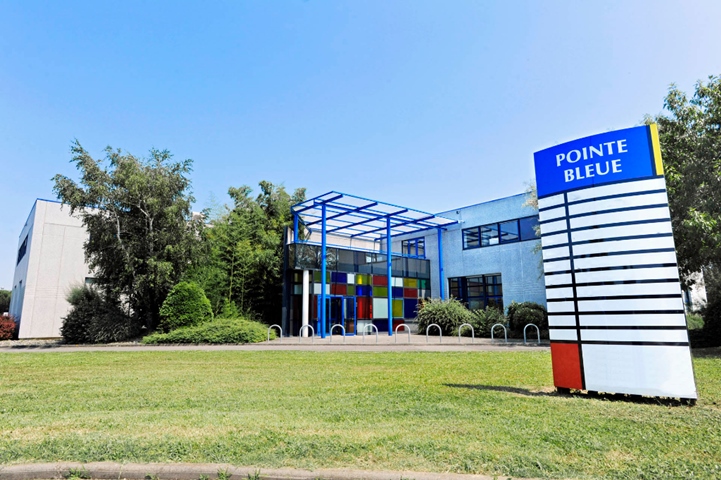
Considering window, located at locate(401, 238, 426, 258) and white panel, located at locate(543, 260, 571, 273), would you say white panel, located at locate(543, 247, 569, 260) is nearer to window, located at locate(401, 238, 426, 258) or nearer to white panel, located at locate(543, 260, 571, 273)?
white panel, located at locate(543, 260, 571, 273)

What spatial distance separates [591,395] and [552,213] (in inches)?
108

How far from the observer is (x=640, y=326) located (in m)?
5.76

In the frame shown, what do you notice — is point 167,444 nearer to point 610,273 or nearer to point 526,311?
point 610,273

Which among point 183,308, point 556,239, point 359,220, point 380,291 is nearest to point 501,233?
point 380,291

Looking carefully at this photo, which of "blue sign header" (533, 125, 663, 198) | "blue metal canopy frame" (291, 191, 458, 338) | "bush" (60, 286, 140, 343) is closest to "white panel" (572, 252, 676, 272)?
"blue sign header" (533, 125, 663, 198)

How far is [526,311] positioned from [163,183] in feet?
60.6

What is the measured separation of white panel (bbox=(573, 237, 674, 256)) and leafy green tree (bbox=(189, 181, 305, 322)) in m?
19.5

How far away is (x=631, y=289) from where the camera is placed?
591 cm

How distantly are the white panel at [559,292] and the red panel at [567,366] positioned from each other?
28.4 inches

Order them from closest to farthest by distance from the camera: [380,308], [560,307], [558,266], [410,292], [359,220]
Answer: [560,307] → [558,266] → [359,220] → [380,308] → [410,292]

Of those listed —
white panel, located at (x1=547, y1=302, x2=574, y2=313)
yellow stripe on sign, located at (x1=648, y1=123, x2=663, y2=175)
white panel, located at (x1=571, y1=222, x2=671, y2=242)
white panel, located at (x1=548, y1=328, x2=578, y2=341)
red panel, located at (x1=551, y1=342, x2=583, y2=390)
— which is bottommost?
red panel, located at (x1=551, y1=342, x2=583, y2=390)

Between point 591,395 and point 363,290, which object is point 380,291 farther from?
point 591,395

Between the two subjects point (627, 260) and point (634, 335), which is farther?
point (627, 260)

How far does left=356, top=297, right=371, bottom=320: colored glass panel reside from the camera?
25.4 metres
